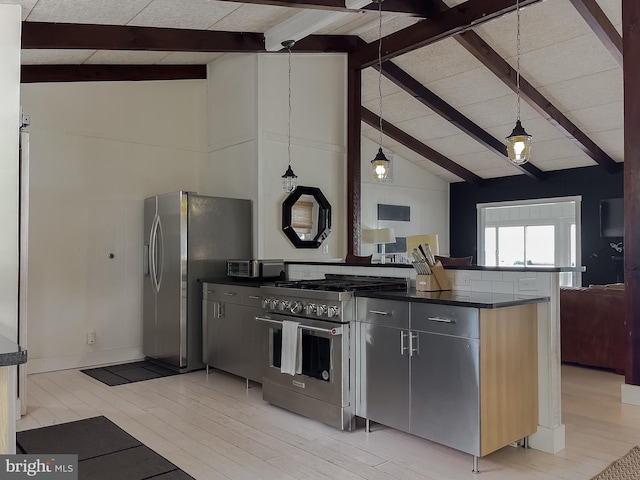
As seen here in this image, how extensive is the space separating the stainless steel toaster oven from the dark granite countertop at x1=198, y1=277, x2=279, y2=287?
0.04 metres

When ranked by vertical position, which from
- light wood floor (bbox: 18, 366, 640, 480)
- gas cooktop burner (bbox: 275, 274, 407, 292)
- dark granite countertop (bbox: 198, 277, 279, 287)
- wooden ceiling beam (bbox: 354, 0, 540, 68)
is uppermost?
wooden ceiling beam (bbox: 354, 0, 540, 68)

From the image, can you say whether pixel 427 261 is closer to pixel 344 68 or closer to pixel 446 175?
pixel 344 68

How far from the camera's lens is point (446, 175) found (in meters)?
10.8

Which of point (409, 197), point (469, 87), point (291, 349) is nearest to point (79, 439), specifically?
point (291, 349)

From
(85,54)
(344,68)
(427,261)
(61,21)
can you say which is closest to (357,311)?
(427,261)

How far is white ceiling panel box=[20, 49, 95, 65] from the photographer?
15.3 feet

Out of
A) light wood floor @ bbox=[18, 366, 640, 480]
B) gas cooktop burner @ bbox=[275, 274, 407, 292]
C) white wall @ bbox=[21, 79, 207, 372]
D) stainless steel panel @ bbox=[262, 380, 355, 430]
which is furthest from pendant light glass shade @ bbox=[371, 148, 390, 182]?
white wall @ bbox=[21, 79, 207, 372]

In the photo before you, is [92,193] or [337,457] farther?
[92,193]

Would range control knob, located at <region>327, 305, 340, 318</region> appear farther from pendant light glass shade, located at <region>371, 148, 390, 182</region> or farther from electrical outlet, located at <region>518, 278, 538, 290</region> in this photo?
pendant light glass shade, located at <region>371, 148, 390, 182</region>

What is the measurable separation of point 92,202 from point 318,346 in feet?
10.3

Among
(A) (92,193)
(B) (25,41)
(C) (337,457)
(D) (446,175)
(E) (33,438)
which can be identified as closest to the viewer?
(C) (337,457)

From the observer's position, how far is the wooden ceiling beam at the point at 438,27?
4.97 m

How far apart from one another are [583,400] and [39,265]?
4936 mm

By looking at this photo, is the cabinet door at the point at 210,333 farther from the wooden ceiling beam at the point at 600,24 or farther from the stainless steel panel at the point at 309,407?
the wooden ceiling beam at the point at 600,24
